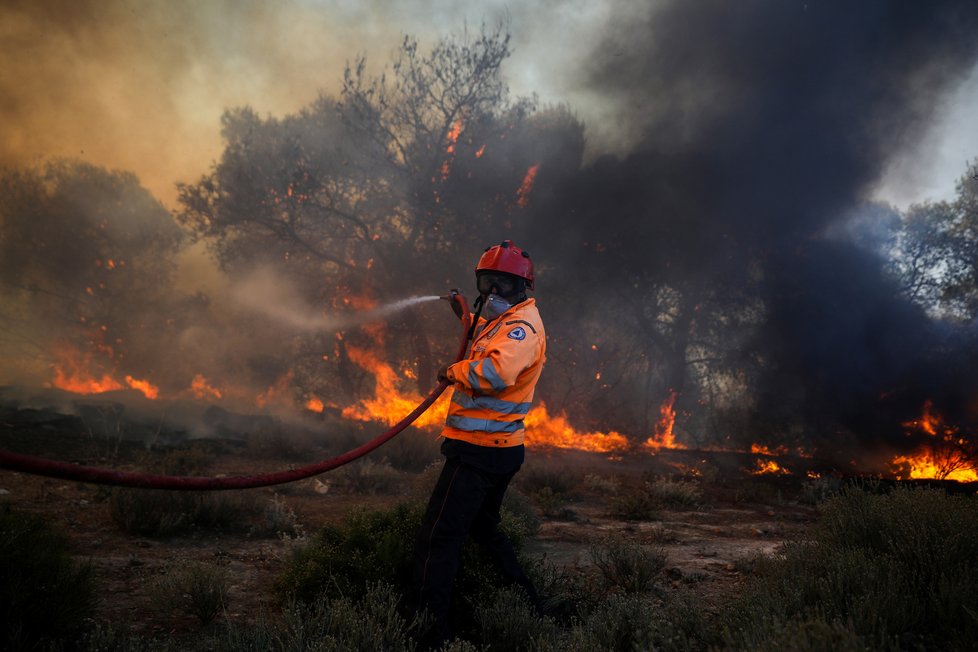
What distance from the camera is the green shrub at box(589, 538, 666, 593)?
4.38m

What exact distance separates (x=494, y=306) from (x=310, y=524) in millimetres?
4490

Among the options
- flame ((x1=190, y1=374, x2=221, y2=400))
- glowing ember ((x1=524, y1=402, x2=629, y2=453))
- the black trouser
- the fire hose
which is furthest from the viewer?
flame ((x1=190, y1=374, x2=221, y2=400))

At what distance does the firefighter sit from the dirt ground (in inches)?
62.9

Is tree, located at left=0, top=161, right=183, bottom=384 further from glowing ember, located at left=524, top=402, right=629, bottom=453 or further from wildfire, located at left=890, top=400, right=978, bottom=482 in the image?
wildfire, located at left=890, top=400, right=978, bottom=482

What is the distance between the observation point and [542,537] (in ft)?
21.7

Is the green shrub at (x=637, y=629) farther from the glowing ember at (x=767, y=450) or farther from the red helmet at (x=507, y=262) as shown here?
the glowing ember at (x=767, y=450)

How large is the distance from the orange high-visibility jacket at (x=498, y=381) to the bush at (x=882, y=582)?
61.6 inches

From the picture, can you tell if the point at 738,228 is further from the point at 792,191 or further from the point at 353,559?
the point at 353,559

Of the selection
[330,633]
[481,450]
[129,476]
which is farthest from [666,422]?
[129,476]

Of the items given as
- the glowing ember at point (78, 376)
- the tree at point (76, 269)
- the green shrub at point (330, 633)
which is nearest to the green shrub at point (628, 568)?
the green shrub at point (330, 633)

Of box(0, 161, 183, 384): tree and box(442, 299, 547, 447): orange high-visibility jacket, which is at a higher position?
box(0, 161, 183, 384): tree

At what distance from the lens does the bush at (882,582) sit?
8.24ft

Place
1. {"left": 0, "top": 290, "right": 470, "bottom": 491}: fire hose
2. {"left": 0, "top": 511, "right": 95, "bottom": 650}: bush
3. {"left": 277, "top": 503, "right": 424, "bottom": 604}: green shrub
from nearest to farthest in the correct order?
{"left": 0, "top": 290, "right": 470, "bottom": 491}: fire hose
{"left": 0, "top": 511, "right": 95, "bottom": 650}: bush
{"left": 277, "top": 503, "right": 424, "bottom": 604}: green shrub

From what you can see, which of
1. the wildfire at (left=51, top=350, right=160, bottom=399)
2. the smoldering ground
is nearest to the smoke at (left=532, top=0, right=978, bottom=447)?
the smoldering ground
